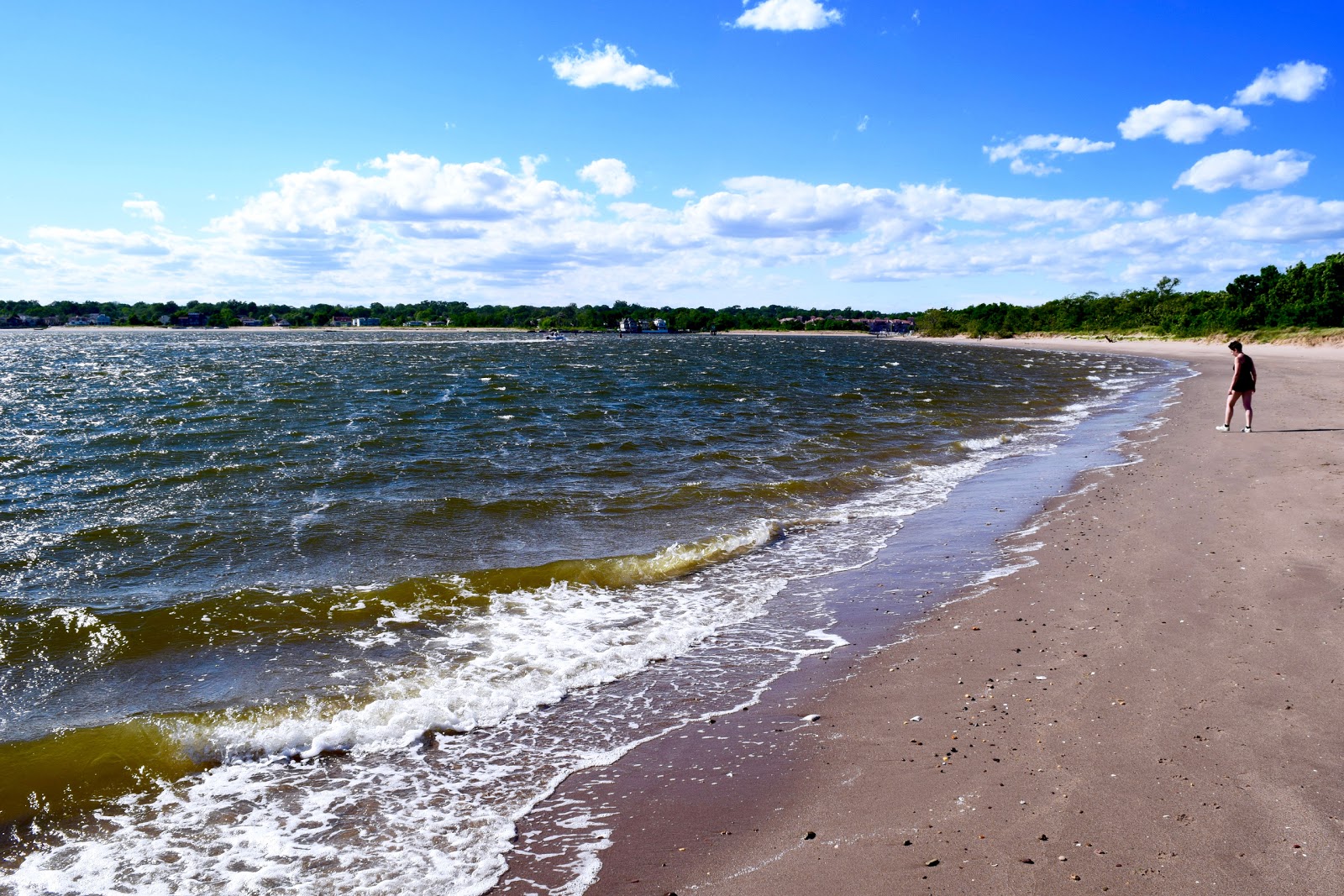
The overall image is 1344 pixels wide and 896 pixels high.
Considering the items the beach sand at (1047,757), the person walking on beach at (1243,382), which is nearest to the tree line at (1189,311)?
the person walking on beach at (1243,382)

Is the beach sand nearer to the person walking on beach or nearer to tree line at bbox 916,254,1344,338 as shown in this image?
the person walking on beach

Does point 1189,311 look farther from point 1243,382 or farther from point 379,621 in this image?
point 379,621

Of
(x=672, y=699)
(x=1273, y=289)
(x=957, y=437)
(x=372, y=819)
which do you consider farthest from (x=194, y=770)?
(x=1273, y=289)

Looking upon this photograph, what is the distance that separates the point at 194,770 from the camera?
19.6 ft

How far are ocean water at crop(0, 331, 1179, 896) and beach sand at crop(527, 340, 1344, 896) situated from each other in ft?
2.10

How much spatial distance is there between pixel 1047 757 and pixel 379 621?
7.24 m

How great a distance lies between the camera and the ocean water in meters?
5.13

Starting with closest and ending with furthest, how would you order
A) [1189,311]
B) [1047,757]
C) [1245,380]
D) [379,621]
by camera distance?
[1047,757]
[379,621]
[1245,380]
[1189,311]

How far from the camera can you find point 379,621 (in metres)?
9.04

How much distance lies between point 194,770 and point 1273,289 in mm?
109905

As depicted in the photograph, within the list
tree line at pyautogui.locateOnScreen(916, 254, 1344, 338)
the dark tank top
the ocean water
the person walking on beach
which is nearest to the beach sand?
the ocean water

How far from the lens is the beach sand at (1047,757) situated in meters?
4.09

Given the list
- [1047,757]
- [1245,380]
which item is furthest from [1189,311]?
[1047,757]

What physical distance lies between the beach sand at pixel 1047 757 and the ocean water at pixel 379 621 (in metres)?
0.64
